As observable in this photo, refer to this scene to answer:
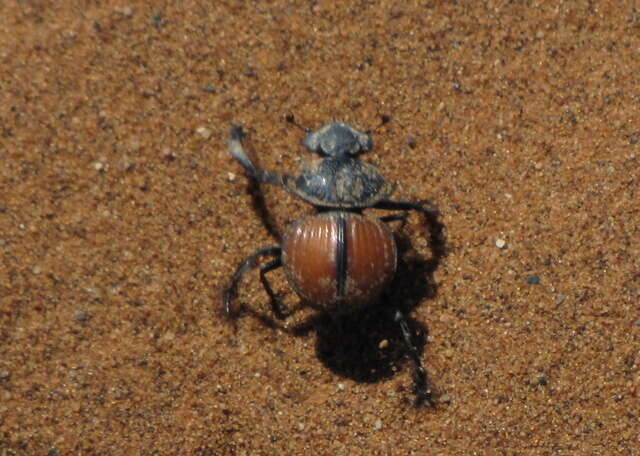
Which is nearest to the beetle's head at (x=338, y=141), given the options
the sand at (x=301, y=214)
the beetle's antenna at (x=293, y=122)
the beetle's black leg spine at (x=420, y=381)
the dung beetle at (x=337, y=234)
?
the dung beetle at (x=337, y=234)

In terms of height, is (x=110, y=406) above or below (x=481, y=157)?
below

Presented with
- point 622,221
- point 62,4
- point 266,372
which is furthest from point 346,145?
point 62,4

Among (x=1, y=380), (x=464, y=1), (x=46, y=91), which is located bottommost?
(x=1, y=380)

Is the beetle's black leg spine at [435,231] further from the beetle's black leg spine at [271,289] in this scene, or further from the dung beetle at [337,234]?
the beetle's black leg spine at [271,289]

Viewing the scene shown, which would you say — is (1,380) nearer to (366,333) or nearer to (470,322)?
(366,333)

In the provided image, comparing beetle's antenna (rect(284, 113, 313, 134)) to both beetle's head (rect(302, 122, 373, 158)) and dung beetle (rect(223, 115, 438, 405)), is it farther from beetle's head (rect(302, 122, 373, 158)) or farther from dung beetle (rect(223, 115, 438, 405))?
beetle's head (rect(302, 122, 373, 158))

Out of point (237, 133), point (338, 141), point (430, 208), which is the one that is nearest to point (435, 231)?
point (430, 208)

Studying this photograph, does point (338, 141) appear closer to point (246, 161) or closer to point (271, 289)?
point (246, 161)
